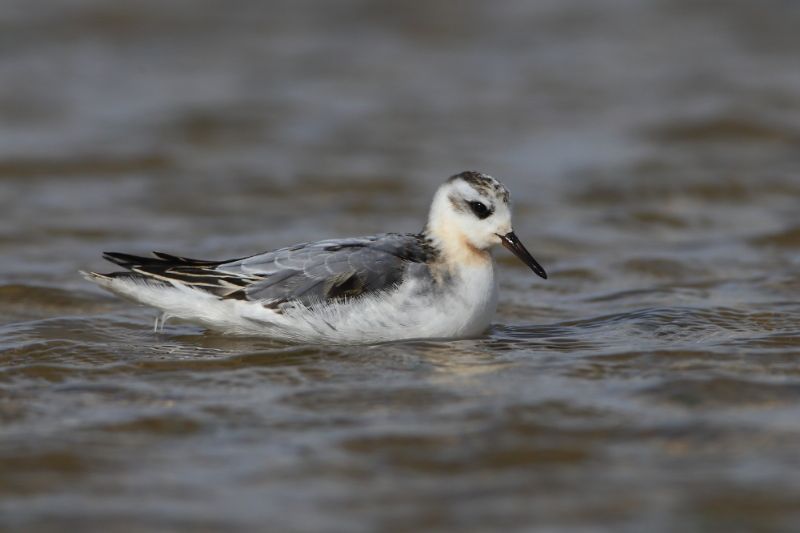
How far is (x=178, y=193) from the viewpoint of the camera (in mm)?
13211

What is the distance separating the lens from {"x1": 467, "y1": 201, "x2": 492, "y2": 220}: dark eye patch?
8445mm

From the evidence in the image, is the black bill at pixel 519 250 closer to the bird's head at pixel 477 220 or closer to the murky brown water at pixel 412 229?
the bird's head at pixel 477 220

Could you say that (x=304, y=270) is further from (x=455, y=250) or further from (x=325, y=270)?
(x=455, y=250)

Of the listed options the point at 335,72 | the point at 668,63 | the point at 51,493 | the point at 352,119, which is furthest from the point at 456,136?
the point at 51,493

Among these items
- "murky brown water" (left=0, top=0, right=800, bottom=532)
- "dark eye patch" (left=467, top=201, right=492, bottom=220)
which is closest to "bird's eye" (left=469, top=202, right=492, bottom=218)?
"dark eye patch" (left=467, top=201, right=492, bottom=220)

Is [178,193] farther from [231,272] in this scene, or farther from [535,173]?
[231,272]

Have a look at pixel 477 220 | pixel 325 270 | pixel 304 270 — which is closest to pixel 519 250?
pixel 477 220

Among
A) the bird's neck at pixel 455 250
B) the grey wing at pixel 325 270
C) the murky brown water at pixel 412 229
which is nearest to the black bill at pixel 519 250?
the bird's neck at pixel 455 250

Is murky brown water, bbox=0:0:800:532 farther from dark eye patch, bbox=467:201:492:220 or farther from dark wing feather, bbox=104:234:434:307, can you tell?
dark eye patch, bbox=467:201:492:220

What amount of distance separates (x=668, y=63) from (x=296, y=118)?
18.2 ft

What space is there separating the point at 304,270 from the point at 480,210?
1.28 metres

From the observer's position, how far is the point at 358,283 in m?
7.96

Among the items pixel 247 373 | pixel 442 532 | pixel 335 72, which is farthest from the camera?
pixel 335 72

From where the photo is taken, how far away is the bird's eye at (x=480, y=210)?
8.45m
